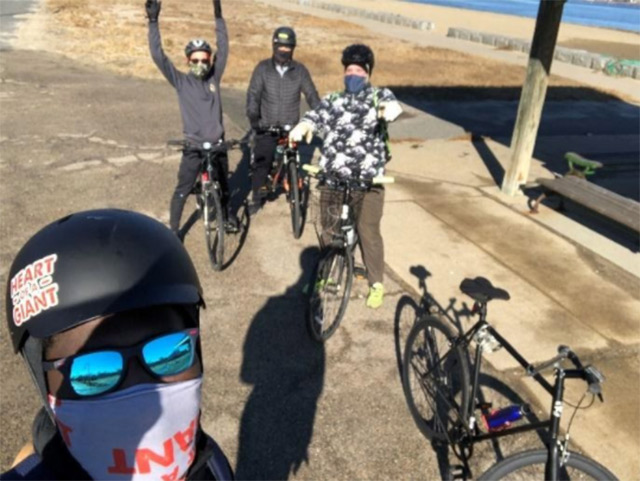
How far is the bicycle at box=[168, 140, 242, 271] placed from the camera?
5.42m

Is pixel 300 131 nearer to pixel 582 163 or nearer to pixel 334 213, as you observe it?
pixel 334 213

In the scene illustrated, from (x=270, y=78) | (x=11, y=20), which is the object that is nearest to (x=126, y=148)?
(x=270, y=78)

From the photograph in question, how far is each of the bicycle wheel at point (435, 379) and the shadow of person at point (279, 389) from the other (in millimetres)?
680

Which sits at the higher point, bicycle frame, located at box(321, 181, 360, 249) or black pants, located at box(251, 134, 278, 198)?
bicycle frame, located at box(321, 181, 360, 249)

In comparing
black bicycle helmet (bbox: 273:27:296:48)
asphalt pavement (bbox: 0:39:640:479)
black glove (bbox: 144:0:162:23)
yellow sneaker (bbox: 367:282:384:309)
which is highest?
black glove (bbox: 144:0:162:23)

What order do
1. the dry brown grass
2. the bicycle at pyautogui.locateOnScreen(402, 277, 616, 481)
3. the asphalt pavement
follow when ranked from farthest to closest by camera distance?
the dry brown grass < the asphalt pavement < the bicycle at pyautogui.locateOnScreen(402, 277, 616, 481)

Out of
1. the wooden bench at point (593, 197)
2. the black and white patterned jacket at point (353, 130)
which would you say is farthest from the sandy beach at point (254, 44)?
the black and white patterned jacket at point (353, 130)

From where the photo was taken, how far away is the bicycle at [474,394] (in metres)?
2.50

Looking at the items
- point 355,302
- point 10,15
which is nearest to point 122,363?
point 355,302

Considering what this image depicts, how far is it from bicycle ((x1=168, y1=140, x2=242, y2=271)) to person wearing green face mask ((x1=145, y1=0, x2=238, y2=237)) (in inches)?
5.8

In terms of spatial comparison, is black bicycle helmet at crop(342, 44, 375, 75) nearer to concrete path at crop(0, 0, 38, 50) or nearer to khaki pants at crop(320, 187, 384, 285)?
khaki pants at crop(320, 187, 384, 285)

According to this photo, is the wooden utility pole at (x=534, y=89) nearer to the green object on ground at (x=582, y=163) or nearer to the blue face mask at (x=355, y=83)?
the green object on ground at (x=582, y=163)

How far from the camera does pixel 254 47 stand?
21.6 metres

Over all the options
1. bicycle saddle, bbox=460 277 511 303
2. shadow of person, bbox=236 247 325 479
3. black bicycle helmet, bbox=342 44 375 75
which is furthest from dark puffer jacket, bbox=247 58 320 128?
bicycle saddle, bbox=460 277 511 303
